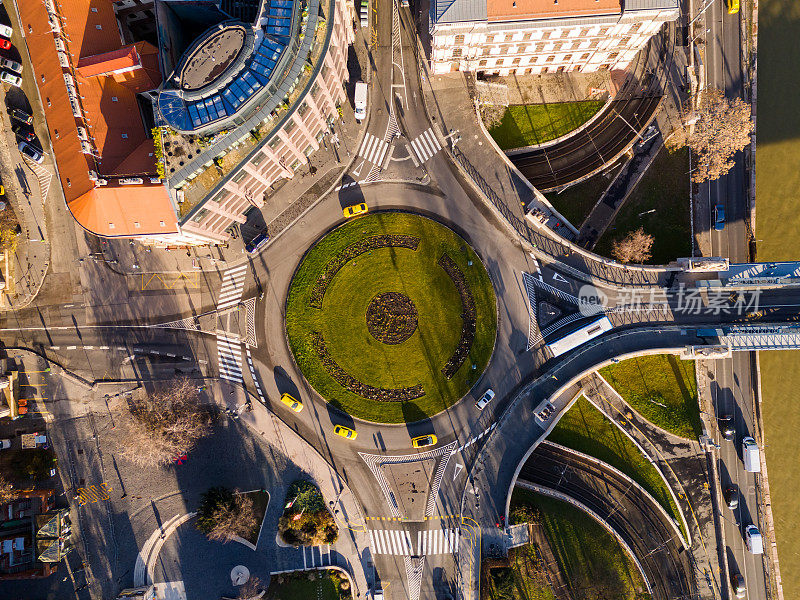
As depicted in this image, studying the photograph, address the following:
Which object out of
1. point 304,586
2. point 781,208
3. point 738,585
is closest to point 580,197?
point 781,208

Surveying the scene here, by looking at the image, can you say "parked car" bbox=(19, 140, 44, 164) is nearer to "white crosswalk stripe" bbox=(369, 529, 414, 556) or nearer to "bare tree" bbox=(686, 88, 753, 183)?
"white crosswalk stripe" bbox=(369, 529, 414, 556)

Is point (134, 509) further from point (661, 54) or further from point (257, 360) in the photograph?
point (661, 54)

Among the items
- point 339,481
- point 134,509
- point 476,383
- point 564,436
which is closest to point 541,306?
point 476,383

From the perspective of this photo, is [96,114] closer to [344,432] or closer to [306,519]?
[344,432]

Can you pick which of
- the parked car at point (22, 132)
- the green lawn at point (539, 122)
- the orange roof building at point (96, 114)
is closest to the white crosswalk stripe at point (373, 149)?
the green lawn at point (539, 122)

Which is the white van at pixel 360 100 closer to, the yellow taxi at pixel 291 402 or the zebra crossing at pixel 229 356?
the zebra crossing at pixel 229 356
